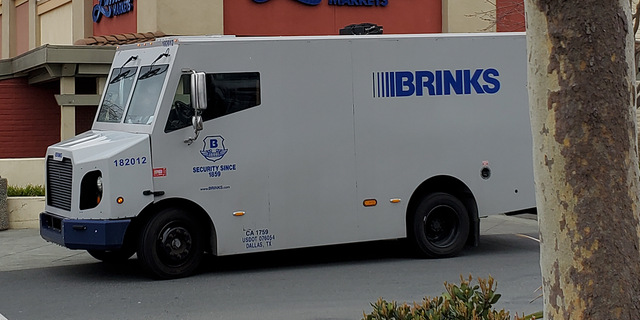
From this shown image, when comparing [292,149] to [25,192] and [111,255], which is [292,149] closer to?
[111,255]

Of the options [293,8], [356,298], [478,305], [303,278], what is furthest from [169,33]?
[478,305]

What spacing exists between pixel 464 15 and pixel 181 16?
7034 millimetres

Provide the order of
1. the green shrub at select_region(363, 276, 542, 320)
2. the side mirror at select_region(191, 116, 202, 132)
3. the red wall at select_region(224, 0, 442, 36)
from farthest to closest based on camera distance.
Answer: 1. the red wall at select_region(224, 0, 442, 36)
2. the side mirror at select_region(191, 116, 202, 132)
3. the green shrub at select_region(363, 276, 542, 320)

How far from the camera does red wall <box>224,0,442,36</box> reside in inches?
745

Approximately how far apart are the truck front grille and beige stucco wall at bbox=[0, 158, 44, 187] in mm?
5813

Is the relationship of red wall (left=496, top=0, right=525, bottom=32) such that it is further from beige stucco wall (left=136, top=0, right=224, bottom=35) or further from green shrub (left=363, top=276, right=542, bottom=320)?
green shrub (left=363, top=276, right=542, bottom=320)

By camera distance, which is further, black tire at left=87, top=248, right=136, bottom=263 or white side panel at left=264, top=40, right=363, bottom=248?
black tire at left=87, top=248, right=136, bottom=263

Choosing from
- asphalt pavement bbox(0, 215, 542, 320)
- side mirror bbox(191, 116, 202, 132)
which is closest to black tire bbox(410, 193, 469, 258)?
asphalt pavement bbox(0, 215, 542, 320)

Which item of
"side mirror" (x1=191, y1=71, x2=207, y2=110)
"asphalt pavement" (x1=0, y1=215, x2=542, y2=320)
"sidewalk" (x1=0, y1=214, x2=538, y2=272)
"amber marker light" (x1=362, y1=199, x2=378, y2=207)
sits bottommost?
"asphalt pavement" (x1=0, y1=215, x2=542, y2=320)

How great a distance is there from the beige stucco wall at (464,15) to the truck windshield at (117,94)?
11.3 metres

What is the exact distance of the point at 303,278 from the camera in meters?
9.98

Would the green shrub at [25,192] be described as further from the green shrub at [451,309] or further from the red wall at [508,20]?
the green shrub at [451,309]

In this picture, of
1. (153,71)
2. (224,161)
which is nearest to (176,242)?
(224,161)

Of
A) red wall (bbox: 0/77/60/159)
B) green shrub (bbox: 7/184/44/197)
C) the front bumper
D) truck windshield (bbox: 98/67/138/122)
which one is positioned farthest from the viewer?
red wall (bbox: 0/77/60/159)
